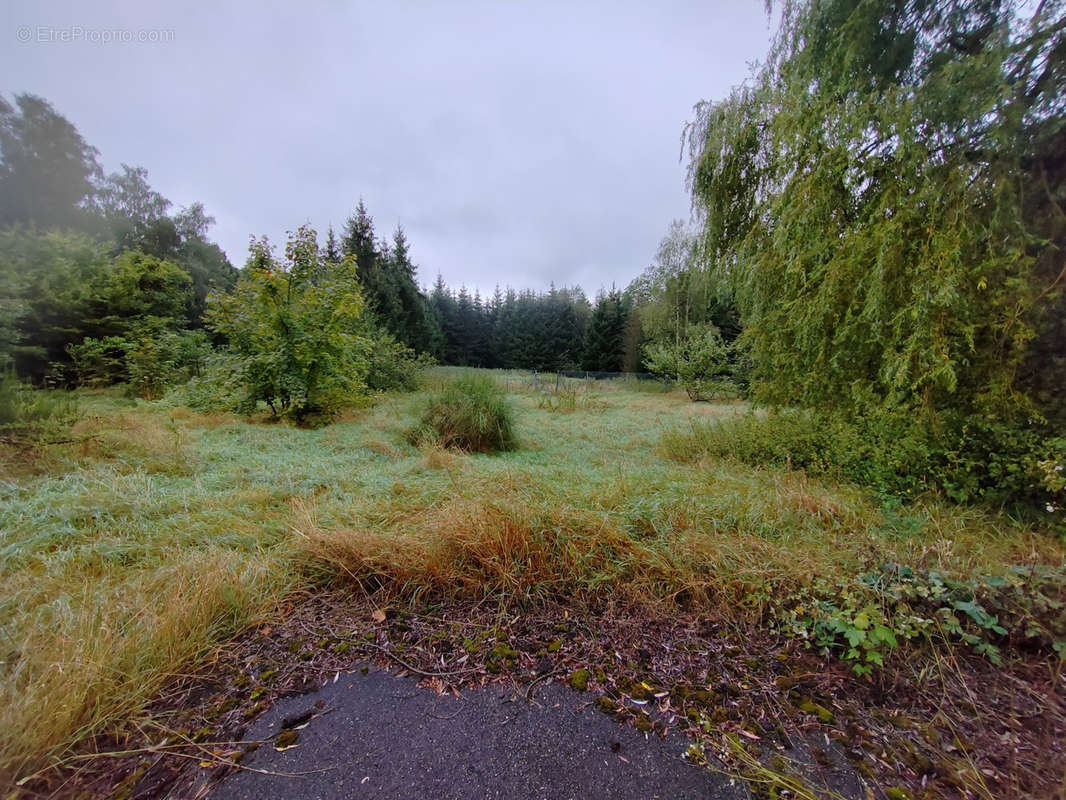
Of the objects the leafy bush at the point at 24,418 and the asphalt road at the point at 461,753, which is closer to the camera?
the asphalt road at the point at 461,753

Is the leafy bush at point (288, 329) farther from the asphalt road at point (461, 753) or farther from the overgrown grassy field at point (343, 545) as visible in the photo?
the asphalt road at point (461, 753)

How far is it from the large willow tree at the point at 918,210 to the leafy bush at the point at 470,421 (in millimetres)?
3307

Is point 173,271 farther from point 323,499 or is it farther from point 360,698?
point 360,698

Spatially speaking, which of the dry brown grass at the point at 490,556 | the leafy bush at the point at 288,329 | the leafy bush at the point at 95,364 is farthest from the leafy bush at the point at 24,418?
the leafy bush at the point at 95,364

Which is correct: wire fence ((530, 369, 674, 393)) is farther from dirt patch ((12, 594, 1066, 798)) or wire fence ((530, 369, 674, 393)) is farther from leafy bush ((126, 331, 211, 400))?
dirt patch ((12, 594, 1066, 798))

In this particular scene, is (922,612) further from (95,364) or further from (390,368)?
(95,364)

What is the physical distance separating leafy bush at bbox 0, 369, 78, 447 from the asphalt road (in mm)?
4087

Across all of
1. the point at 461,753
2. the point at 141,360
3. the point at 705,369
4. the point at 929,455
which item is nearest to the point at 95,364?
the point at 141,360

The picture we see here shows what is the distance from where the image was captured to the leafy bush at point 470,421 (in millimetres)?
4824

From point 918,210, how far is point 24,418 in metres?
7.84

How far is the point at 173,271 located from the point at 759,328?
14475 mm

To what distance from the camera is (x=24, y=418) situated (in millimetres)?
3273

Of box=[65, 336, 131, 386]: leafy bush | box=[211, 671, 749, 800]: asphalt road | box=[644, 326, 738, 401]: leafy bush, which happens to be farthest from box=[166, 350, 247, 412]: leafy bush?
box=[644, 326, 738, 401]: leafy bush

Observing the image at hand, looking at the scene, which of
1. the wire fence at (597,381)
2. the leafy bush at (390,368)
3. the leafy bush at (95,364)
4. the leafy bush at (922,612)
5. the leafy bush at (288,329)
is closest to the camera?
the leafy bush at (922,612)
